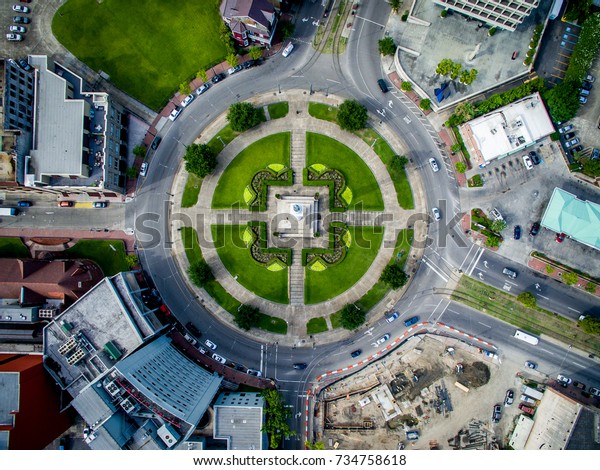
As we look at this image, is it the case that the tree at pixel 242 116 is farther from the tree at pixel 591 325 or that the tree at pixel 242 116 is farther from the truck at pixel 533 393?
the truck at pixel 533 393

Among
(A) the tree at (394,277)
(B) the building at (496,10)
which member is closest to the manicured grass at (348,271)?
(A) the tree at (394,277)

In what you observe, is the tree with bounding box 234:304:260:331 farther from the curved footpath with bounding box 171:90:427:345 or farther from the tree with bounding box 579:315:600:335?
the tree with bounding box 579:315:600:335

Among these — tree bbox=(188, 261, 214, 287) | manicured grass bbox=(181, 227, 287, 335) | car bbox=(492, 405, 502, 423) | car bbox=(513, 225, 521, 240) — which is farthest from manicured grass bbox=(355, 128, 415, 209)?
car bbox=(492, 405, 502, 423)

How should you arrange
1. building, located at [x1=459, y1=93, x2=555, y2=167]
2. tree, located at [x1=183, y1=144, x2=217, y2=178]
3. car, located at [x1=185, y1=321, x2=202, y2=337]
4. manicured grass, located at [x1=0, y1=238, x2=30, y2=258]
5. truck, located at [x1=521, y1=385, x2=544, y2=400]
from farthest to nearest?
manicured grass, located at [x1=0, y1=238, x2=30, y2=258] → car, located at [x1=185, y1=321, x2=202, y2=337] → truck, located at [x1=521, y1=385, x2=544, y2=400] → building, located at [x1=459, y1=93, x2=555, y2=167] → tree, located at [x1=183, y1=144, x2=217, y2=178]

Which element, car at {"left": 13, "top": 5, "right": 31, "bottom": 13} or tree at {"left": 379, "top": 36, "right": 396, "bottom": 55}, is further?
car at {"left": 13, "top": 5, "right": 31, "bottom": 13}

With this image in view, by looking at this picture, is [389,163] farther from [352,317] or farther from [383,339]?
[383,339]

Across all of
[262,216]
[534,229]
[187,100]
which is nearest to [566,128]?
[534,229]
